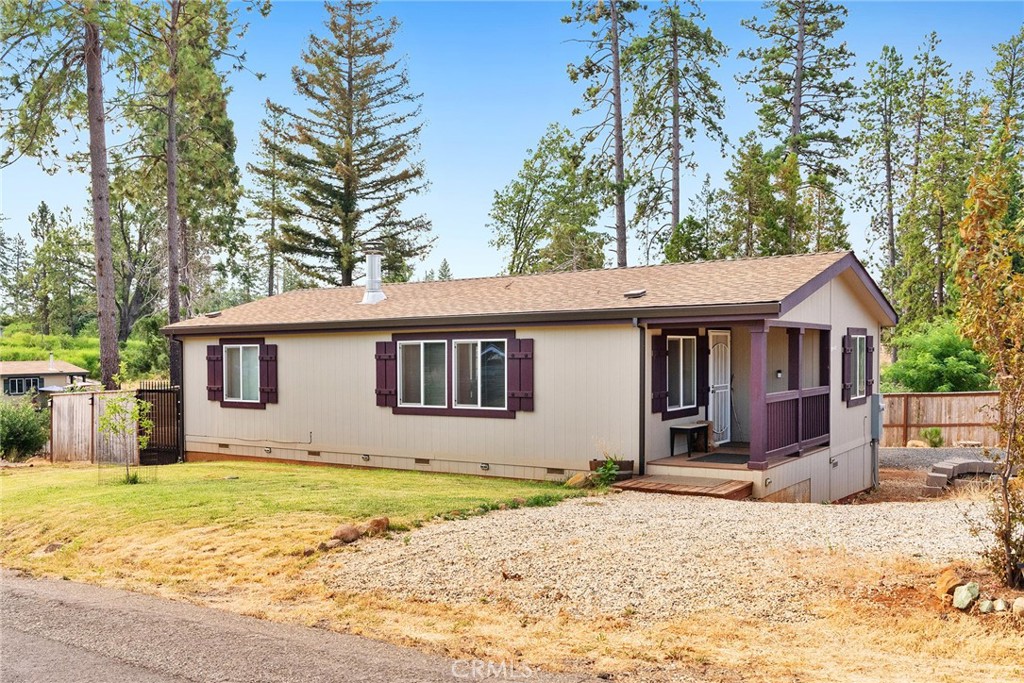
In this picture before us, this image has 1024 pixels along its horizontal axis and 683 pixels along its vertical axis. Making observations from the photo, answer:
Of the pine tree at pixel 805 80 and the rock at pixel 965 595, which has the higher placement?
the pine tree at pixel 805 80

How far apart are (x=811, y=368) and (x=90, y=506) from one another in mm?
11325

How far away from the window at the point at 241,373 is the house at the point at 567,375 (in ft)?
0.13

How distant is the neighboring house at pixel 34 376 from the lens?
30.5m

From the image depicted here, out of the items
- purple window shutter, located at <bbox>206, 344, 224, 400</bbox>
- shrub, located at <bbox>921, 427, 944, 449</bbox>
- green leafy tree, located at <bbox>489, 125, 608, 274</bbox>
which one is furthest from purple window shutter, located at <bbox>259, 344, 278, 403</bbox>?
shrub, located at <bbox>921, 427, 944, 449</bbox>

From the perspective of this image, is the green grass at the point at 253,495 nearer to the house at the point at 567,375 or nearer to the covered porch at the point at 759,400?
the house at the point at 567,375

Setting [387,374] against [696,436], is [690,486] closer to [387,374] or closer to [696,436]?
[696,436]

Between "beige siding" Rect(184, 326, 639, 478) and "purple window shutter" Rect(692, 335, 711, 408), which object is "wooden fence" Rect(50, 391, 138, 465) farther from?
"purple window shutter" Rect(692, 335, 711, 408)

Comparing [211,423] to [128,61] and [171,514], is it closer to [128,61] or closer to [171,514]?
[171,514]

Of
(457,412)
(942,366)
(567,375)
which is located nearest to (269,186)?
(457,412)

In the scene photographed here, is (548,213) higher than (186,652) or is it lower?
higher

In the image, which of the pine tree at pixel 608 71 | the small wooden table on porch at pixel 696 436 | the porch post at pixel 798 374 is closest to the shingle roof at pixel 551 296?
the porch post at pixel 798 374

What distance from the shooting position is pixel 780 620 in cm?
547

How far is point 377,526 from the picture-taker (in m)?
7.79

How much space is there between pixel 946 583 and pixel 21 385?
33.4 m
